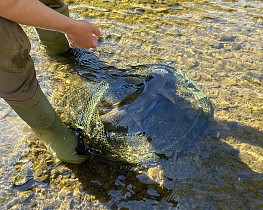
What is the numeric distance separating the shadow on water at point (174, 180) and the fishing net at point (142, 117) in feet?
0.27

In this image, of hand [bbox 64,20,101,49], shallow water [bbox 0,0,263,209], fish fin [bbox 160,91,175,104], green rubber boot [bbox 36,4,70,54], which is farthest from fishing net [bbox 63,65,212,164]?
green rubber boot [bbox 36,4,70,54]

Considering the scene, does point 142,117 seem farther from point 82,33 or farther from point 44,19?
point 44,19

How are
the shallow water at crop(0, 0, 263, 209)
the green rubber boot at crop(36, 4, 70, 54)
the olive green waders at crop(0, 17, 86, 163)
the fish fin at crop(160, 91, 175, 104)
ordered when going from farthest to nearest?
the green rubber boot at crop(36, 4, 70, 54) → the fish fin at crop(160, 91, 175, 104) → the shallow water at crop(0, 0, 263, 209) → the olive green waders at crop(0, 17, 86, 163)

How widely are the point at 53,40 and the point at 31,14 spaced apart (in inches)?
83.3

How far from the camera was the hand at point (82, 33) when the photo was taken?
2.47 metres

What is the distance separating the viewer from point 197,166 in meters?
3.09

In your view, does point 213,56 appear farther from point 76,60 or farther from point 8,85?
point 8,85

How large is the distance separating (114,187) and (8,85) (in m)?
1.18

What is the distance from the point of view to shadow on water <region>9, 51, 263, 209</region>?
2.87 meters

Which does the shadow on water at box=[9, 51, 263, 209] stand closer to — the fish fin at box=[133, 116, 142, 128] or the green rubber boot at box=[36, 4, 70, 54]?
the fish fin at box=[133, 116, 142, 128]

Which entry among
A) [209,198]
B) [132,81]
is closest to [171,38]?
[132,81]

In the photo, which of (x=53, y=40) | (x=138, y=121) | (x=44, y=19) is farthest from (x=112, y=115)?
(x=53, y=40)

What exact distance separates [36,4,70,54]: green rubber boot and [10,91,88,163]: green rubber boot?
1.54m

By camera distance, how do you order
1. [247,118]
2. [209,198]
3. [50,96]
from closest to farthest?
[209,198] → [247,118] → [50,96]
